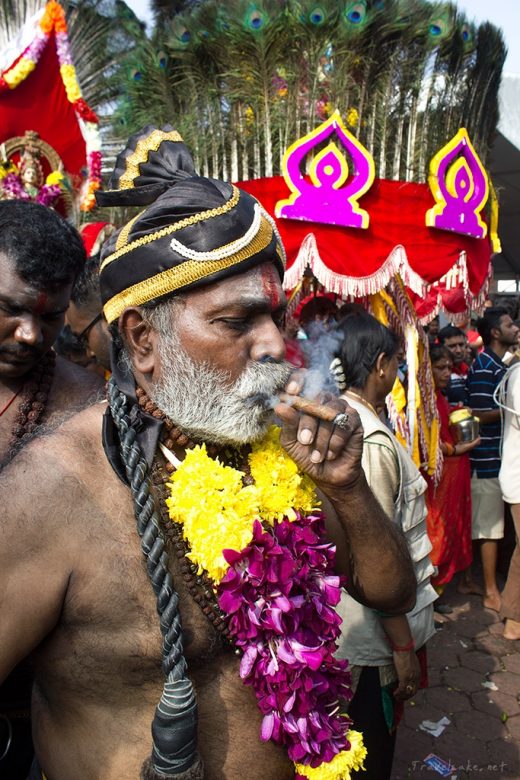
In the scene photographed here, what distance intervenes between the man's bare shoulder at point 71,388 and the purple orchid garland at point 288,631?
3.87ft

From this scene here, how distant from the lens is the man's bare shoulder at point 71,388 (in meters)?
2.45

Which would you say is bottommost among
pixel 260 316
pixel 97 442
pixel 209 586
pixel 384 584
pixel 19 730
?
pixel 19 730

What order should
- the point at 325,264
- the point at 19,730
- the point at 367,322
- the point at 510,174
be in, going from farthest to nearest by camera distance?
the point at 510,174 → the point at 325,264 → the point at 367,322 → the point at 19,730

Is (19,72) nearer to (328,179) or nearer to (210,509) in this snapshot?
(328,179)

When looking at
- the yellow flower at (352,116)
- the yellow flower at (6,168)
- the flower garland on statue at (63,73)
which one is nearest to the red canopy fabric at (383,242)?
the yellow flower at (352,116)

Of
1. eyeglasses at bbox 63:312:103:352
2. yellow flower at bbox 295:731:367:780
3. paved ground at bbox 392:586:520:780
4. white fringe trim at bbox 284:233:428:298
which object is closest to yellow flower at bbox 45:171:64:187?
eyeglasses at bbox 63:312:103:352

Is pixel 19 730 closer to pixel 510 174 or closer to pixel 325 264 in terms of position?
pixel 325 264

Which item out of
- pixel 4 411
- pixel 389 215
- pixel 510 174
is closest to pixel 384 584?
pixel 4 411

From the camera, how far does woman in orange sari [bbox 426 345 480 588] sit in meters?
5.56

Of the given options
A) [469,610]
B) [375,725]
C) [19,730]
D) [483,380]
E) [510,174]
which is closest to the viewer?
[19,730]

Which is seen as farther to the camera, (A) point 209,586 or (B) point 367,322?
(B) point 367,322

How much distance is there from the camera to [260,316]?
5.31ft

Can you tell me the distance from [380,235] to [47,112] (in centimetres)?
270

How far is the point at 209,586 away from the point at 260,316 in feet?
2.37
